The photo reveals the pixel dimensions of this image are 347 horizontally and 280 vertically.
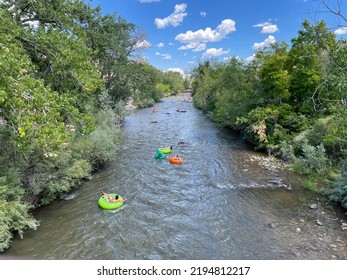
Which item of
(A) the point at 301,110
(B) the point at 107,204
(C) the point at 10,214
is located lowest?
(B) the point at 107,204

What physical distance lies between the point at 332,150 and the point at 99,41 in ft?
52.5

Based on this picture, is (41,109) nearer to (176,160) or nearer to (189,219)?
(189,219)

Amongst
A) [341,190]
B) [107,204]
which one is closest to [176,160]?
[107,204]

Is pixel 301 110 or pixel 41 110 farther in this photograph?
pixel 301 110

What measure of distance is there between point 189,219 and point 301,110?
12183mm

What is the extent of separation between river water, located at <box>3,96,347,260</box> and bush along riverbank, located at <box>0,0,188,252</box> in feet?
3.44

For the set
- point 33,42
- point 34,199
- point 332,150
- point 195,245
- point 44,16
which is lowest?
point 195,245

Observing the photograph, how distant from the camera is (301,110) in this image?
17.4 m

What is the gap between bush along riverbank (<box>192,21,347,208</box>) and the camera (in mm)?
12750

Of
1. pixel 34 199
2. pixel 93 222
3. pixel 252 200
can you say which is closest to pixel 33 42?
pixel 34 199

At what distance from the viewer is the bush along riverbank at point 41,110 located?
6879 mm

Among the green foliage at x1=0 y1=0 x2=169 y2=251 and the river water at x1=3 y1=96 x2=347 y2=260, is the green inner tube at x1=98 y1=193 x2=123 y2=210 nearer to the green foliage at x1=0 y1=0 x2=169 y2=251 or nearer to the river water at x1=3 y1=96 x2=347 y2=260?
the river water at x1=3 y1=96 x2=347 y2=260

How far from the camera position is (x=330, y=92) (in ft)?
47.7

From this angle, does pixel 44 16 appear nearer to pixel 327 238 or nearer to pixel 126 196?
pixel 126 196
